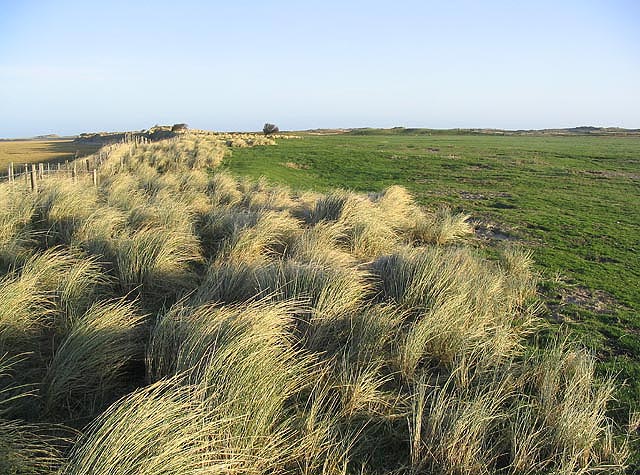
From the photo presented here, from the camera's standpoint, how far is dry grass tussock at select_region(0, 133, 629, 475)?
9.84 ft

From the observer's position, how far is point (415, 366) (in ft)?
14.6

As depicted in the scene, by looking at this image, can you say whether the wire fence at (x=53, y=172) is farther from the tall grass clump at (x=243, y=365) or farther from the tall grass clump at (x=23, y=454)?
the tall grass clump at (x=23, y=454)

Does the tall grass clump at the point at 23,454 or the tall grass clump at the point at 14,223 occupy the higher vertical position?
the tall grass clump at the point at 14,223

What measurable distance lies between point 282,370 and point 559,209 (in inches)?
591

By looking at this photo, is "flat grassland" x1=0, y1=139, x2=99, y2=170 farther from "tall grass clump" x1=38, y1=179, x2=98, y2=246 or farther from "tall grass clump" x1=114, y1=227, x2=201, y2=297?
"tall grass clump" x1=114, y1=227, x2=201, y2=297

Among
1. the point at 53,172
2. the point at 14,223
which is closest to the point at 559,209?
the point at 14,223

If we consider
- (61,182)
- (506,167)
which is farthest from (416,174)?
(61,182)

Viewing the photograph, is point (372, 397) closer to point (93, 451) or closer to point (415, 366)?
point (415, 366)

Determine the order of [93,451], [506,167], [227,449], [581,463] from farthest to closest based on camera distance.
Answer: [506,167]
[581,463]
[227,449]
[93,451]

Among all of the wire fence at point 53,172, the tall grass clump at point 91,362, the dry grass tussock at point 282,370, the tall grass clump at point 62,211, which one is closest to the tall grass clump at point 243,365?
the dry grass tussock at point 282,370

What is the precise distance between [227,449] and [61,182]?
935 cm

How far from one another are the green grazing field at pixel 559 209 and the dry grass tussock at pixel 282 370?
96 centimetres

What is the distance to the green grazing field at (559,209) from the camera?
21.7 feet

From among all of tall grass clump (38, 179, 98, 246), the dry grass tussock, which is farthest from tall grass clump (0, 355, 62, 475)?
tall grass clump (38, 179, 98, 246)
